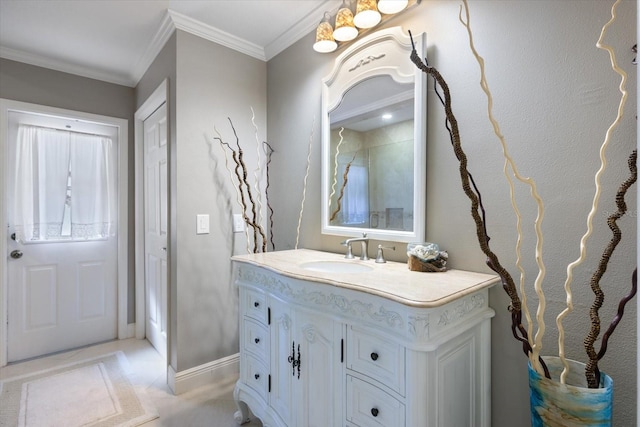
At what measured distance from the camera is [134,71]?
8.90 feet

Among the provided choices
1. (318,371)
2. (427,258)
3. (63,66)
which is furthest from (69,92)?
(427,258)

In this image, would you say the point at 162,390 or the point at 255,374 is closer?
the point at 255,374

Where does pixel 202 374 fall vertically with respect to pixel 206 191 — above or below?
below

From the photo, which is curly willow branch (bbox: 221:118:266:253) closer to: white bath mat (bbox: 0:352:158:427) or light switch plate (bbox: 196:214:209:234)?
light switch plate (bbox: 196:214:209:234)

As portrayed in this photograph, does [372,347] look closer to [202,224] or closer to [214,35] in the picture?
[202,224]

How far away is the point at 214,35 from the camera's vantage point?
7.04 feet

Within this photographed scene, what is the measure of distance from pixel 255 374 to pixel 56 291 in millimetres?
2193

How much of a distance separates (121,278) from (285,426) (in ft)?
7.63

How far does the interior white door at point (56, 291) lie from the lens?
2453mm

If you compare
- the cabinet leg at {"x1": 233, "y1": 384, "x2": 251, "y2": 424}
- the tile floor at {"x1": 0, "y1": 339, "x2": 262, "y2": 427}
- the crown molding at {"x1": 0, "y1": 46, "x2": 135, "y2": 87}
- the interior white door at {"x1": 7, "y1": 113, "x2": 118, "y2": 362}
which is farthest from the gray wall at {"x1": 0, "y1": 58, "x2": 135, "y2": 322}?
the cabinet leg at {"x1": 233, "y1": 384, "x2": 251, "y2": 424}

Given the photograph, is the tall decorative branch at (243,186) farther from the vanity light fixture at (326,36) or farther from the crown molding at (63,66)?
the crown molding at (63,66)

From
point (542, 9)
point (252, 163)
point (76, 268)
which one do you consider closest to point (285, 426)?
point (252, 163)

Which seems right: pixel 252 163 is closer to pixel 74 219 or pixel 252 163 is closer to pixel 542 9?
pixel 74 219

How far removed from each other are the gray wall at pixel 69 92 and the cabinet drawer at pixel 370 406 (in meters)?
2.66
